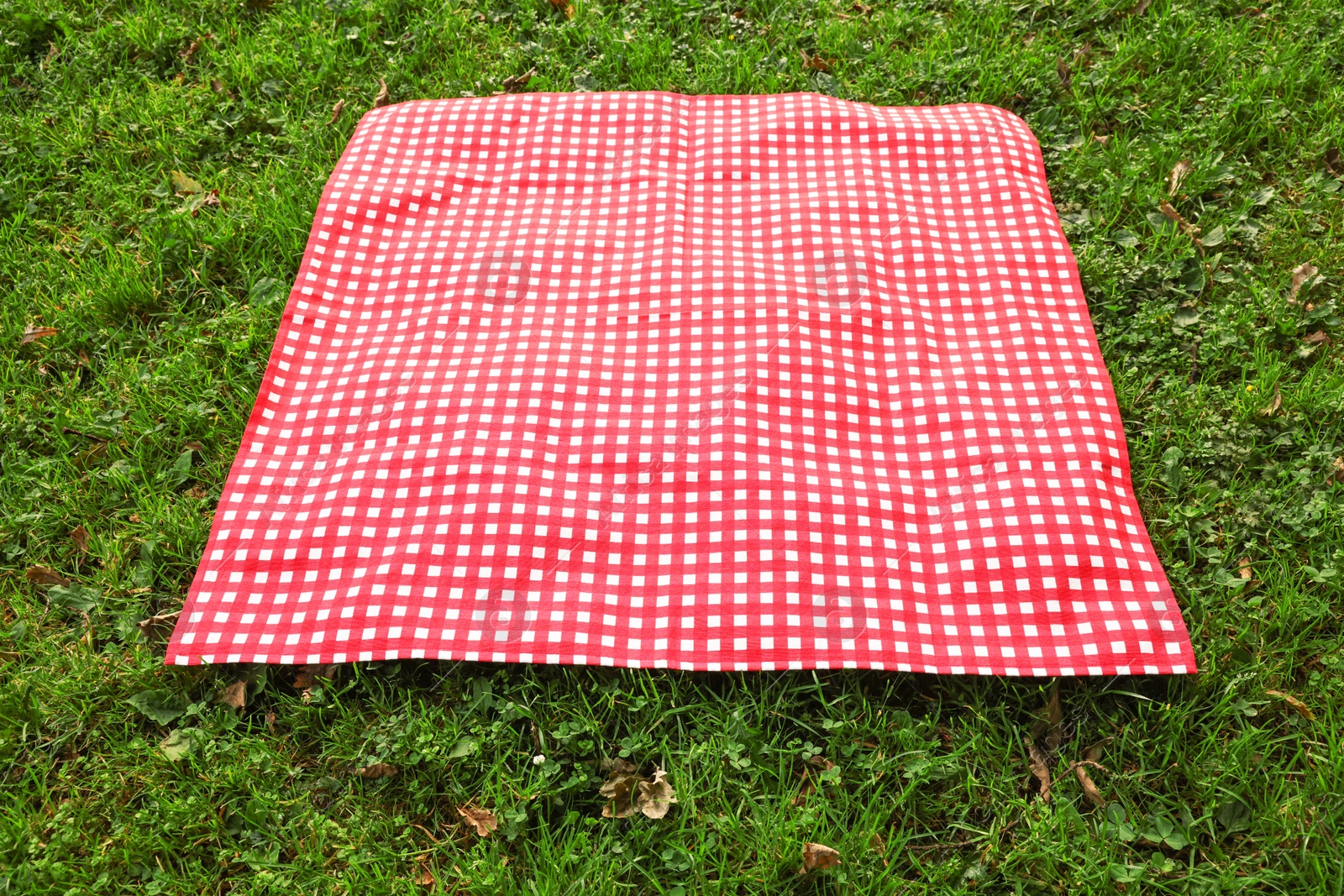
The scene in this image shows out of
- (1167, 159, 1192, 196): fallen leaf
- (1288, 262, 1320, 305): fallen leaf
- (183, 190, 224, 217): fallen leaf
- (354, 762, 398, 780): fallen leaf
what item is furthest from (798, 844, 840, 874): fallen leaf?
(183, 190, 224, 217): fallen leaf

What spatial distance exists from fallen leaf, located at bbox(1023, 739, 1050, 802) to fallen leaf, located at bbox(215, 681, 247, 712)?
4.84 feet

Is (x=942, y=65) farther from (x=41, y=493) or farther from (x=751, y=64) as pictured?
(x=41, y=493)

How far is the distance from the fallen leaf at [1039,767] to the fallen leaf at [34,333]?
252cm

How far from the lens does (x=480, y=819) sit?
1.74 metres

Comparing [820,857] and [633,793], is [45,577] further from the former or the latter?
[820,857]

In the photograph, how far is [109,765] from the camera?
5.93ft

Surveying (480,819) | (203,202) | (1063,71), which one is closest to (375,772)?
(480,819)

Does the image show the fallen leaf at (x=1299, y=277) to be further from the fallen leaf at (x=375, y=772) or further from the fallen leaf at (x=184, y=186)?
the fallen leaf at (x=184, y=186)

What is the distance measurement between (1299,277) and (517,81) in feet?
8.05

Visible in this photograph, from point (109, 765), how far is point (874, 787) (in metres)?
1.41

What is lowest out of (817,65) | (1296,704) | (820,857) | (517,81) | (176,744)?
(176,744)

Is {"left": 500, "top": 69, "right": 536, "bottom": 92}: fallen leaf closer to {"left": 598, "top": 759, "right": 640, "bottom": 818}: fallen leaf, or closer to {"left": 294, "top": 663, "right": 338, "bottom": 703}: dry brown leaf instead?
{"left": 294, "top": 663, "right": 338, "bottom": 703}: dry brown leaf

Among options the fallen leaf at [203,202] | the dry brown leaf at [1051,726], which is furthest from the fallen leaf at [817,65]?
the dry brown leaf at [1051,726]

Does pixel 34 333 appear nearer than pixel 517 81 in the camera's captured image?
Yes
